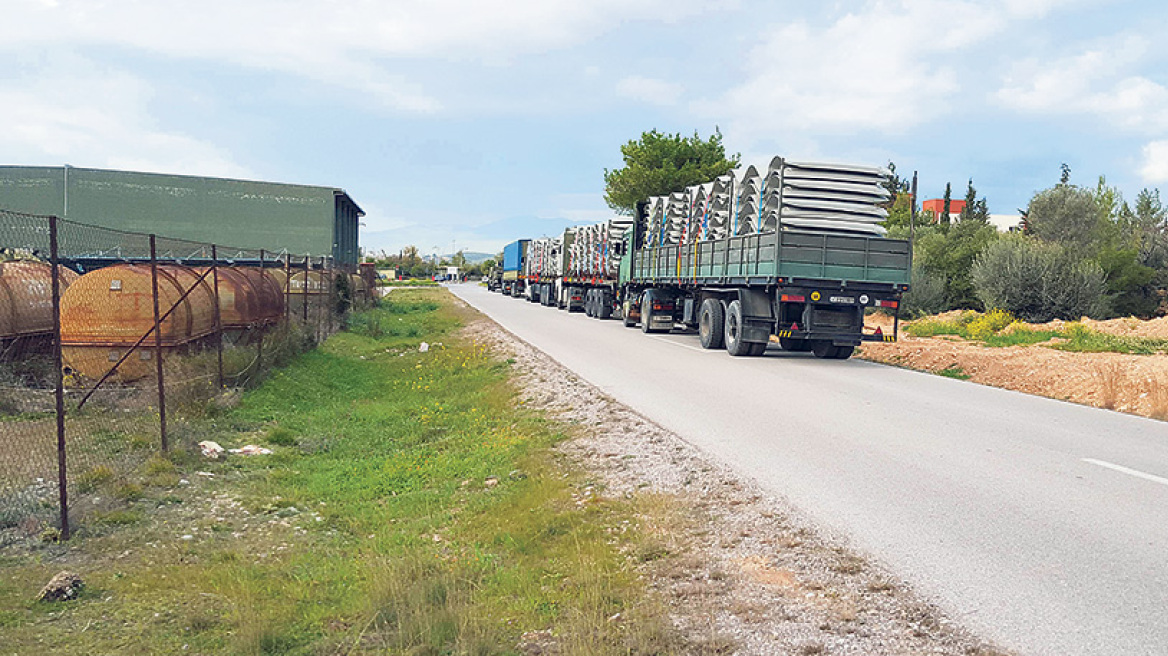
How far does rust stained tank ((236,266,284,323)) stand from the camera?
16703 millimetres

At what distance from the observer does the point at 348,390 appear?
49.0 feet

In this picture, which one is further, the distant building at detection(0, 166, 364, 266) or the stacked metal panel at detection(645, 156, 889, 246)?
the distant building at detection(0, 166, 364, 266)

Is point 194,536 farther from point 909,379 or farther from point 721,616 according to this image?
point 909,379

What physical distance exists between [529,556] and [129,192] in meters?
57.9

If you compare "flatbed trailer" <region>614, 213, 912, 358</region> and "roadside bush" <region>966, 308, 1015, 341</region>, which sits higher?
"flatbed trailer" <region>614, 213, 912, 358</region>

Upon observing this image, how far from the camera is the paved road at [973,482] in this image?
4504mm

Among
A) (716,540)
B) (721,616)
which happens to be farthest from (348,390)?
(721,616)

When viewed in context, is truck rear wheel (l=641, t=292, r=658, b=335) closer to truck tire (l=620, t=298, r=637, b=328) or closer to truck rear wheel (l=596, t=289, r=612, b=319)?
truck tire (l=620, t=298, r=637, b=328)

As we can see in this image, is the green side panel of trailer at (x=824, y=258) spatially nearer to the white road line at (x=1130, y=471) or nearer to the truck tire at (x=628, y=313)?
the white road line at (x=1130, y=471)

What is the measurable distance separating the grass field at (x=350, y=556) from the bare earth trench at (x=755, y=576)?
10.4 inches

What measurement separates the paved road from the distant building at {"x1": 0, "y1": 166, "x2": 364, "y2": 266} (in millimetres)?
48410

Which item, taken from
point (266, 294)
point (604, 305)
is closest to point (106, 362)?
point (266, 294)

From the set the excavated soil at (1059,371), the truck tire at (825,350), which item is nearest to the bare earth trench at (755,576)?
the excavated soil at (1059,371)

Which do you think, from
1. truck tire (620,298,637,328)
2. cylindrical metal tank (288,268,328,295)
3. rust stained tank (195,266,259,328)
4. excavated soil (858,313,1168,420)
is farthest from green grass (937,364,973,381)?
cylindrical metal tank (288,268,328,295)
